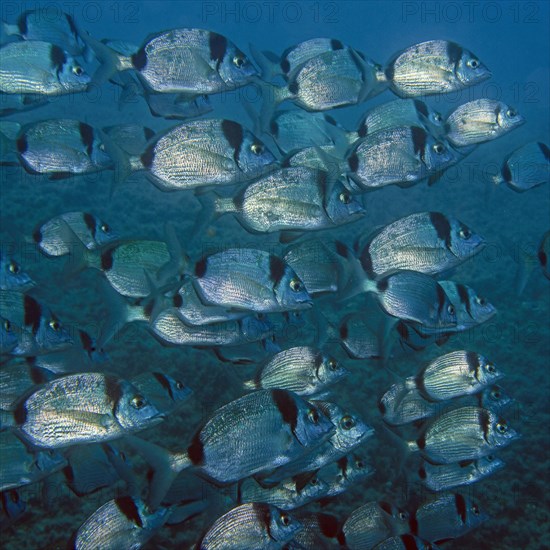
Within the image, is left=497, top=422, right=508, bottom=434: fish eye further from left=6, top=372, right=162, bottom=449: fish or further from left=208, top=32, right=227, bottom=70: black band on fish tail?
left=208, top=32, right=227, bottom=70: black band on fish tail

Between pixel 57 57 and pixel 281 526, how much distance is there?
14.3 feet

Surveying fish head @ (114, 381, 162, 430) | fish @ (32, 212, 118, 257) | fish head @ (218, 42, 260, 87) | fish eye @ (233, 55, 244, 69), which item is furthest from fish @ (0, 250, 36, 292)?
fish eye @ (233, 55, 244, 69)

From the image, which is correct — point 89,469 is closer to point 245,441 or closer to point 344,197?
point 245,441

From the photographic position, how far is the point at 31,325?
3701mm

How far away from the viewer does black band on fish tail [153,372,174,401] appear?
3.97 meters

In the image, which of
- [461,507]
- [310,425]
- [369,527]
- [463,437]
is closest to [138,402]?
[310,425]

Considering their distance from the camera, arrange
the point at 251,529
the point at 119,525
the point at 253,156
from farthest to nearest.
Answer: the point at 253,156 < the point at 119,525 < the point at 251,529

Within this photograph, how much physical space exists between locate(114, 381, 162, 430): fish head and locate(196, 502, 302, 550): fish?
29.2 inches

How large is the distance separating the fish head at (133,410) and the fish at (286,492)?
91 cm

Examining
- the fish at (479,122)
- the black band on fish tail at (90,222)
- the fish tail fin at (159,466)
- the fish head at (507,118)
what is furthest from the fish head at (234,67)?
the fish tail fin at (159,466)

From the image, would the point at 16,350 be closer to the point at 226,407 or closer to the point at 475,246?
the point at 226,407

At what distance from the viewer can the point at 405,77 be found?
490 cm

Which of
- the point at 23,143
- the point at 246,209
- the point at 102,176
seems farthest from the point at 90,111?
the point at 246,209

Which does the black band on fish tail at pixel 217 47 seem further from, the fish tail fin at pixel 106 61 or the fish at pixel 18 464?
the fish at pixel 18 464
